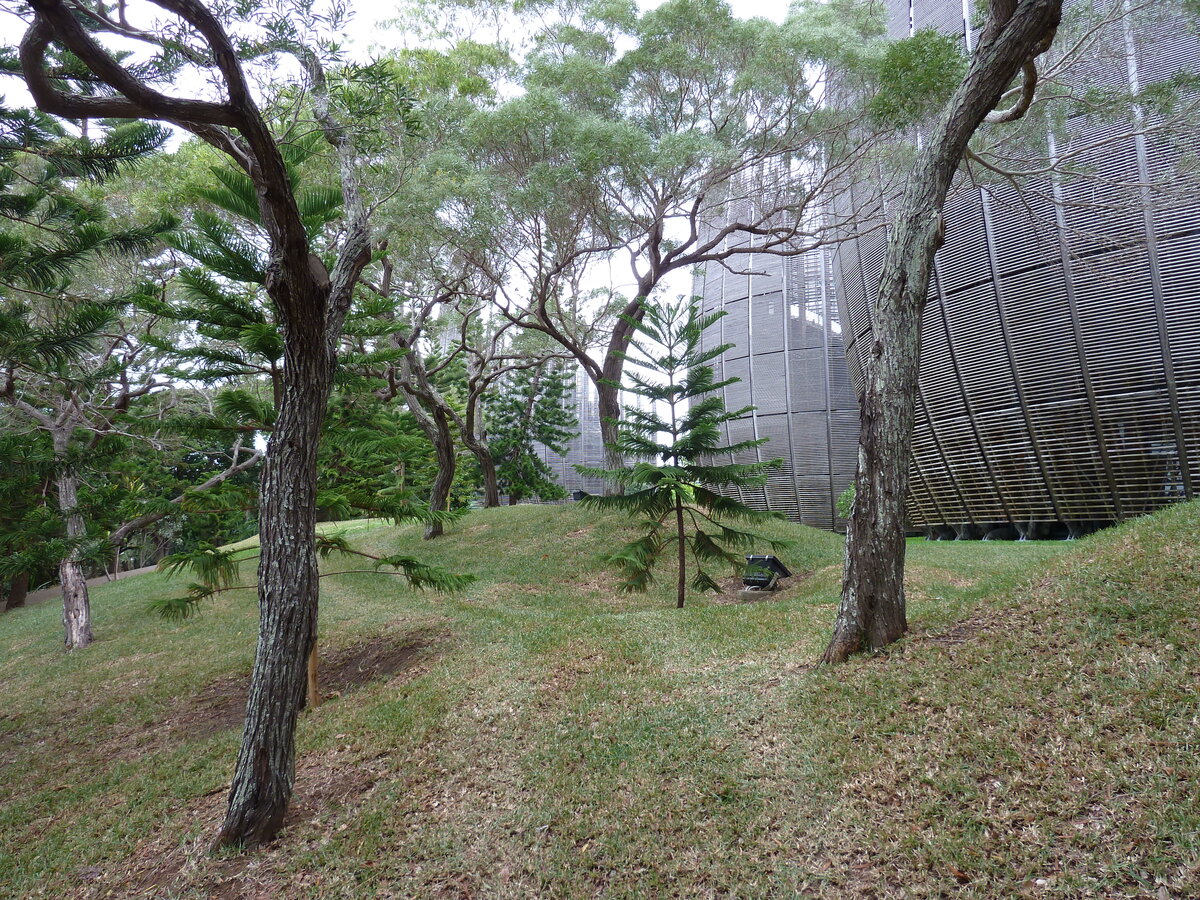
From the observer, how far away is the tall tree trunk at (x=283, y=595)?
11.3 ft

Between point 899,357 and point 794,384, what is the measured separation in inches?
518

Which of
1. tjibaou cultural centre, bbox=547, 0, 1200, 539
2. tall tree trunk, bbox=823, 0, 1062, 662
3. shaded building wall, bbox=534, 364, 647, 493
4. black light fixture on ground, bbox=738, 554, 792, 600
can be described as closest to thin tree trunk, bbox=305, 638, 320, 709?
tall tree trunk, bbox=823, 0, 1062, 662

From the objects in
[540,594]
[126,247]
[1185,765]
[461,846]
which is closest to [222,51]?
[126,247]

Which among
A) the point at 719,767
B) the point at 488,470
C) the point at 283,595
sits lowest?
the point at 719,767

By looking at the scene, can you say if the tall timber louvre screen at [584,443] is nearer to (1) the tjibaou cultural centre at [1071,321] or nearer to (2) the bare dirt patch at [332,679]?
(1) the tjibaou cultural centre at [1071,321]

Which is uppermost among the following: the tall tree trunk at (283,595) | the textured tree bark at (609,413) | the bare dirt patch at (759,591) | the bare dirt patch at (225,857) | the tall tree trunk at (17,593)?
the textured tree bark at (609,413)

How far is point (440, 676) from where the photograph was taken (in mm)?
5523

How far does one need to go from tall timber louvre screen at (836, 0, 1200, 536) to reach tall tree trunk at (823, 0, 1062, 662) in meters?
4.75

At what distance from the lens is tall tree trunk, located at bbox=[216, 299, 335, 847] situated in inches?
135

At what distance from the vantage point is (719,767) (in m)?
3.43

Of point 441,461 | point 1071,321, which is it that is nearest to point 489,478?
point 441,461

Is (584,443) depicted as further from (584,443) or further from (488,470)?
(488,470)

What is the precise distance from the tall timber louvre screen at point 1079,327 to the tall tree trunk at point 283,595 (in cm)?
896

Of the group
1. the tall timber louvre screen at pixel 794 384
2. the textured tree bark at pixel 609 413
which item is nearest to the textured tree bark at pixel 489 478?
the textured tree bark at pixel 609 413
